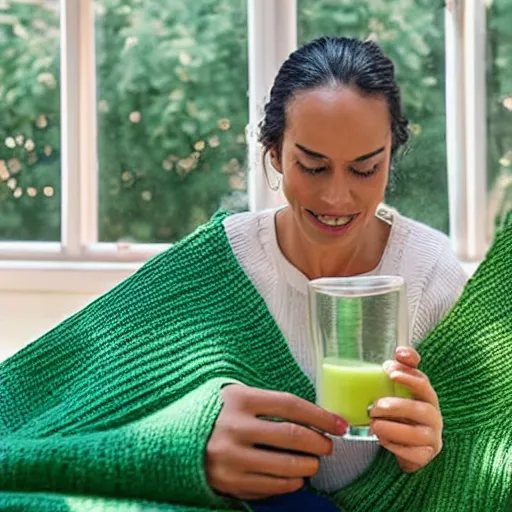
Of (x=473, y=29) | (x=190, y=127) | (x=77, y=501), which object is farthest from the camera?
(x=190, y=127)

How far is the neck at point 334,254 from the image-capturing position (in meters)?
1.18

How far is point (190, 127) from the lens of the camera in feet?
5.83

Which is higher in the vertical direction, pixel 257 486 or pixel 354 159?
pixel 354 159

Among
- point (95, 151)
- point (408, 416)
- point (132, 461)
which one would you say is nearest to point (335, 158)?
point (408, 416)

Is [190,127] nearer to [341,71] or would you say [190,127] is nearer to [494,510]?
[341,71]

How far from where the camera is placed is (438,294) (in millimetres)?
1146

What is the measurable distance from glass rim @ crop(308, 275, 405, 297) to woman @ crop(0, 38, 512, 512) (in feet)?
0.24

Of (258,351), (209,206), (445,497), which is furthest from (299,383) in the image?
(209,206)

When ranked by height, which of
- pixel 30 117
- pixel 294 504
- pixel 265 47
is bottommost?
pixel 294 504

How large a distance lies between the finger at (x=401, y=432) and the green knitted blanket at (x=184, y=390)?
0.12 meters

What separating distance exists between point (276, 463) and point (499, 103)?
101cm

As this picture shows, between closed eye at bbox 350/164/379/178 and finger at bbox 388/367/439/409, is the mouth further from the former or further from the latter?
finger at bbox 388/367/439/409

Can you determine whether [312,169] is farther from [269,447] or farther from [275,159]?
[269,447]

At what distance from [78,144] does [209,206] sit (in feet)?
1.05
